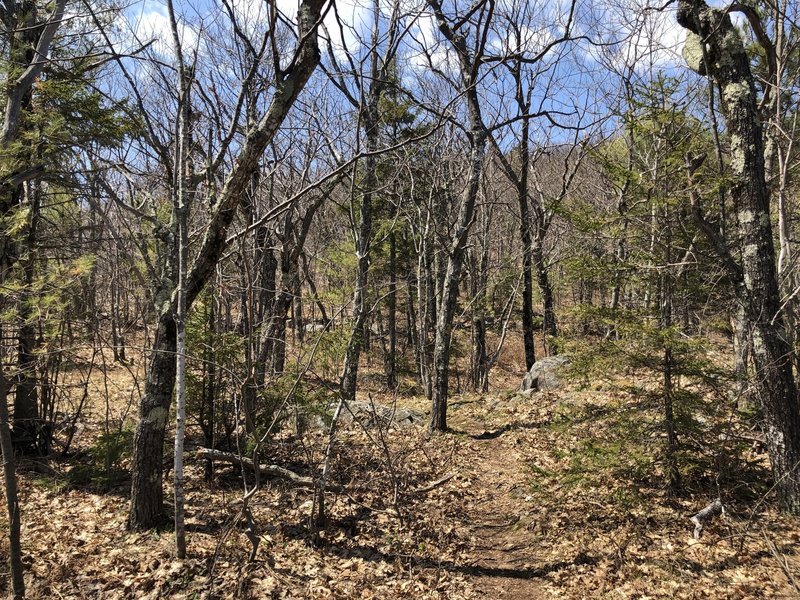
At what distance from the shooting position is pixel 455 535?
5.70m

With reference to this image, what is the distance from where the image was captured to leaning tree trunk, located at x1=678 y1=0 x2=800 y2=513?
473 centimetres

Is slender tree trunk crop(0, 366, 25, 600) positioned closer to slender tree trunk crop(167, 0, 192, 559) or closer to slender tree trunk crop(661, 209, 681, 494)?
slender tree trunk crop(167, 0, 192, 559)

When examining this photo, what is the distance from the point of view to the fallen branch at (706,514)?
16.0ft

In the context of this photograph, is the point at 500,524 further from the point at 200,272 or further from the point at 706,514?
the point at 200,272

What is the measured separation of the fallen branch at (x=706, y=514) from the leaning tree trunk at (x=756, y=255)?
1.81 feet

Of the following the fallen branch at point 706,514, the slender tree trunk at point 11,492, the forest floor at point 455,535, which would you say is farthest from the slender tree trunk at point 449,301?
the slender tree trunk at point 11,492

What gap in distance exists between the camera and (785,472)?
15.4 ft

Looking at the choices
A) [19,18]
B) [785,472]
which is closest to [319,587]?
[785,472]

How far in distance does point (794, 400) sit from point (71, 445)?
10.1 m

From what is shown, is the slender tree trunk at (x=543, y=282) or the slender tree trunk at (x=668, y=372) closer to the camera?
the slender tree trunk at (x=668, y=372)

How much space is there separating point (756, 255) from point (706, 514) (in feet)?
8.65

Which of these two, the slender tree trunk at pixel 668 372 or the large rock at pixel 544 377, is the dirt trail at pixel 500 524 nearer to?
the slender tree trunk at pixel 668 372

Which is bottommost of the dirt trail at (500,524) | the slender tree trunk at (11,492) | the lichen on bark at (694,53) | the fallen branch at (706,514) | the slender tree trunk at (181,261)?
the dirt trail at (500,524)

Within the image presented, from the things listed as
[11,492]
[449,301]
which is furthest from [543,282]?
[11,492]
